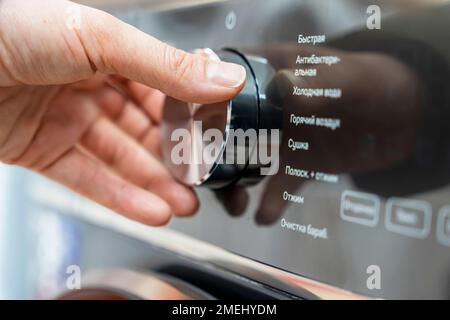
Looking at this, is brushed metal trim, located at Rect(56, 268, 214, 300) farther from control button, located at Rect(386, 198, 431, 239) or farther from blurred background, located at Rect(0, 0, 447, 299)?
control button, located at Rect(386, 198, 431, 239)

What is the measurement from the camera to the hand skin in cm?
44

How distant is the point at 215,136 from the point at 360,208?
0.14 meters

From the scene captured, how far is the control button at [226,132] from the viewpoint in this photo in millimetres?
399

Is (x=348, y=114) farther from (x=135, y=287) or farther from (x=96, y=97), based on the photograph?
(x=96, y=97)

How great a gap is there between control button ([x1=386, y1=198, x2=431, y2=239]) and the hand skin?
163 mm

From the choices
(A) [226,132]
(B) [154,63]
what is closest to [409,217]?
(A) [226,132]

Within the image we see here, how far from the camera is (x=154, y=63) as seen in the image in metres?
0.44

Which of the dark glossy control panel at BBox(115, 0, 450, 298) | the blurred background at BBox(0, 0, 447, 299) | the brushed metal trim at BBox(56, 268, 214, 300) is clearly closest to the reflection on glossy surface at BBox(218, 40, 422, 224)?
the dark glossy control panel at BBox(115, 0, 450, 298)

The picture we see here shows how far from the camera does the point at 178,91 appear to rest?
44cm

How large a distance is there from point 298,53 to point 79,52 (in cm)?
22

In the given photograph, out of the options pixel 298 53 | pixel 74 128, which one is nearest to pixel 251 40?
pixel 298 53

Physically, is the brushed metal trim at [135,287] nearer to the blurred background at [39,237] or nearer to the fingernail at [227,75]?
the blurred background at [39,237]

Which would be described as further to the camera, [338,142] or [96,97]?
[96,97]
